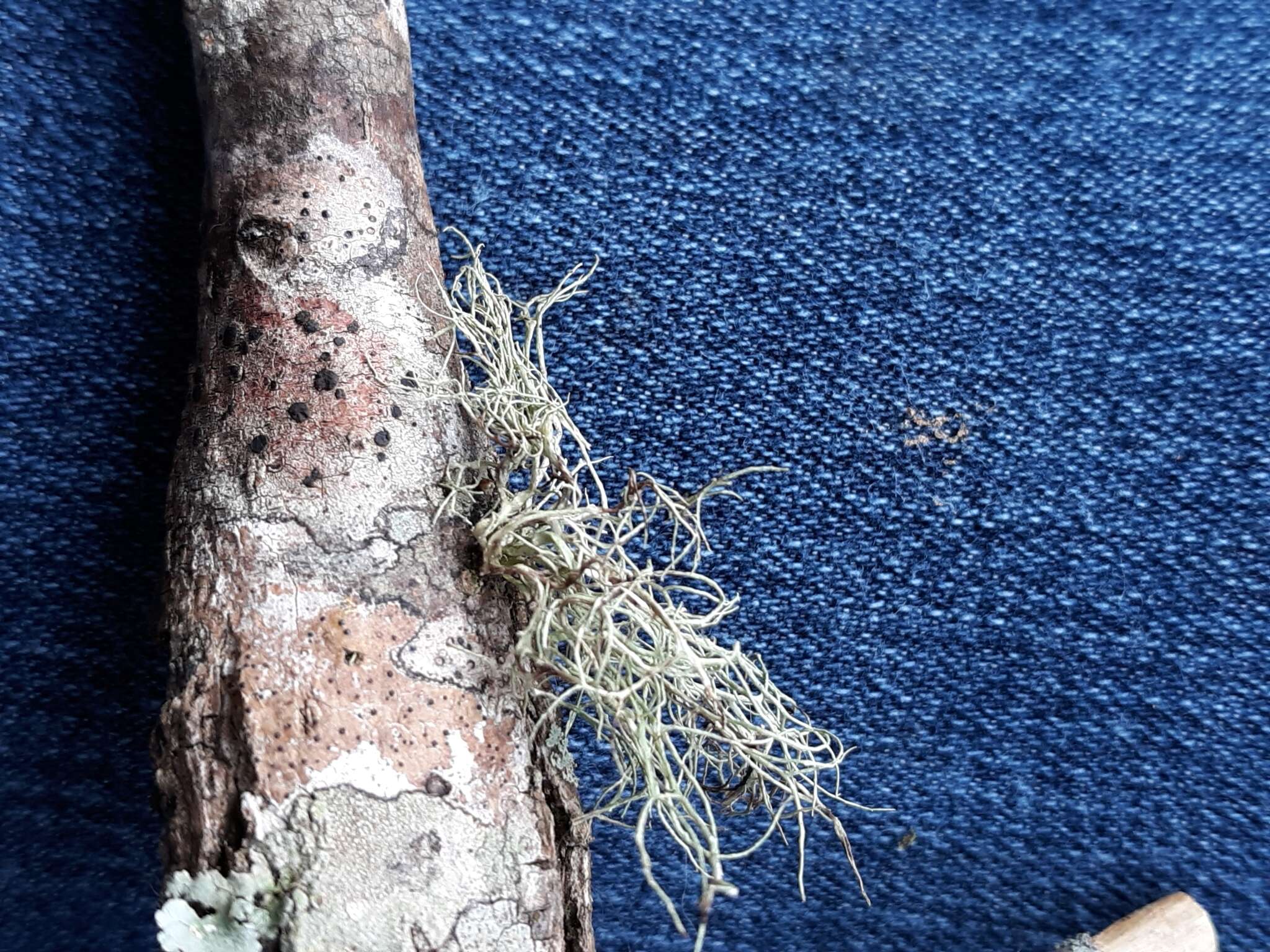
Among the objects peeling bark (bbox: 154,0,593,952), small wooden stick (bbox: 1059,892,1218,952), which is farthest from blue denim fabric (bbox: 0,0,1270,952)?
peeling bark (bbox: 154,0,593,952)

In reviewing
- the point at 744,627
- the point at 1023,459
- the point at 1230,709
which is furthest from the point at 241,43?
the point at 1230,709

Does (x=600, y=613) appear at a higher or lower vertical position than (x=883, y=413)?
lower

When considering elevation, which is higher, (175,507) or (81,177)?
(81,177)

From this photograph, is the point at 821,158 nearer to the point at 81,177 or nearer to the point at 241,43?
the point at 241,43

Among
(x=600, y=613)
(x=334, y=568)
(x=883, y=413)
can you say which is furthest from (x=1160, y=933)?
(x=334, y=568)

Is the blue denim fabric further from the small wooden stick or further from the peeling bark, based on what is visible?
the peeling bark

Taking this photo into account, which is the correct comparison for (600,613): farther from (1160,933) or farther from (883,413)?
(1160,933)
